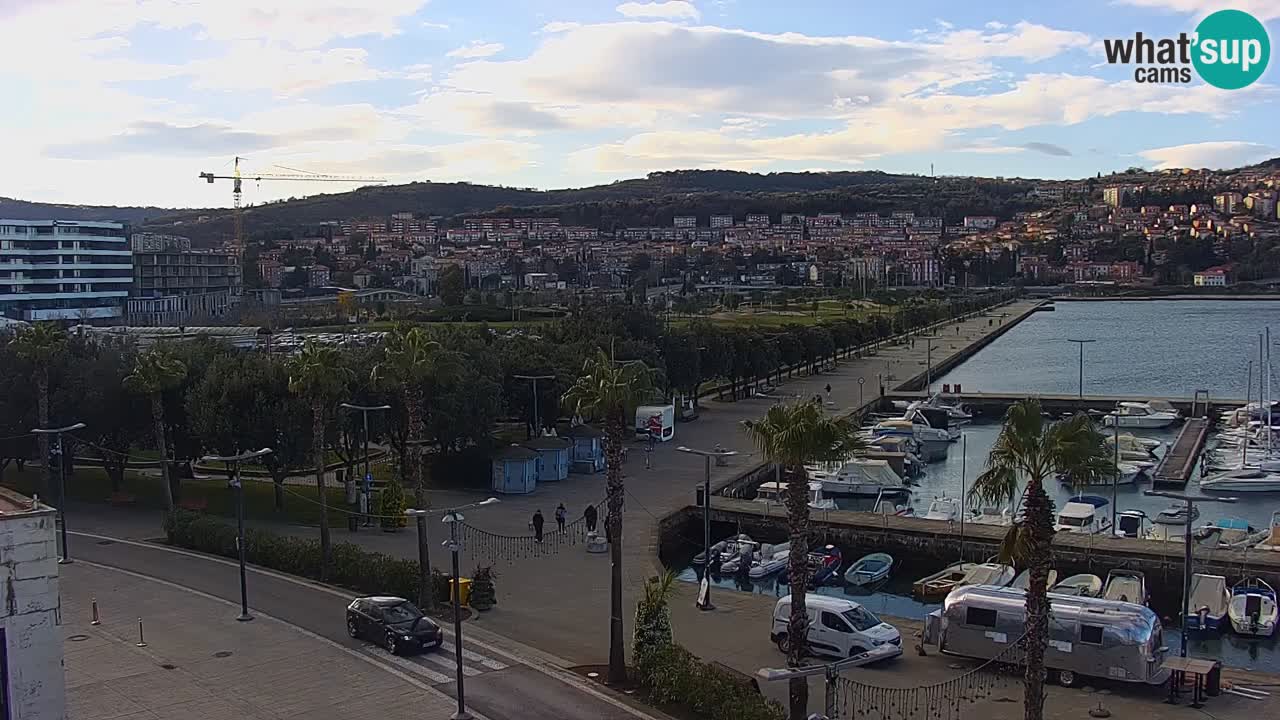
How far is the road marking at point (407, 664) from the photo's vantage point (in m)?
18.8

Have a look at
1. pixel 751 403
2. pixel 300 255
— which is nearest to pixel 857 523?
pixel 751 403

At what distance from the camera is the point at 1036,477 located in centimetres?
1432

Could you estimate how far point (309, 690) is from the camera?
723 inches

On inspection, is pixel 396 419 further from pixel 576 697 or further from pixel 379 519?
pixel 576 697

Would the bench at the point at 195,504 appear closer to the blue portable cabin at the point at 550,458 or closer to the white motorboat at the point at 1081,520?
the blue portable cabin at the point at 550,458

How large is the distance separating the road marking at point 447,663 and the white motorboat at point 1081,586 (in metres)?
13.1

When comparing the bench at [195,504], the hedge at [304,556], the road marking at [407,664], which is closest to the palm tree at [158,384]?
the hedge at [304,556]

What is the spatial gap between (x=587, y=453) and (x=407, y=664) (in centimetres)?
2058

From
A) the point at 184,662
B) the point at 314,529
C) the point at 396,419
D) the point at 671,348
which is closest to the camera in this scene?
the point at 184,662

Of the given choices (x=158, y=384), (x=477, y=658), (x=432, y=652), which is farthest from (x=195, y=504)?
(x=477, y=658)

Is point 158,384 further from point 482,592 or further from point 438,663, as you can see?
point 438,663

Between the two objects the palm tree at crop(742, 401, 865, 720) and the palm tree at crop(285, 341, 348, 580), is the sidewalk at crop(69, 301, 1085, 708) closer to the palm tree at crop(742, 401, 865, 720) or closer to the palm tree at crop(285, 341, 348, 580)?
the palm tree at crop(742, 401, 865, 720)

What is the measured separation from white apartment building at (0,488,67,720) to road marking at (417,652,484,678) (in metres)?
6.09

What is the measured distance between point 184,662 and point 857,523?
18721 mm
